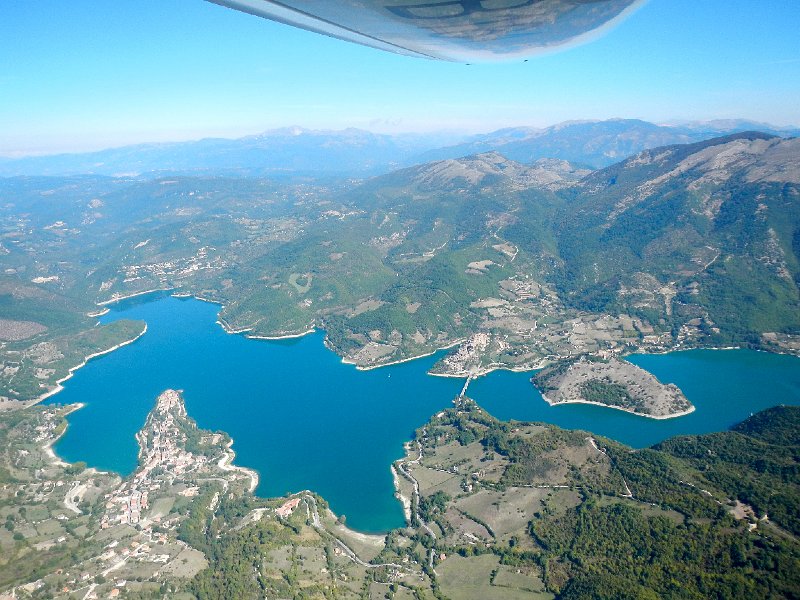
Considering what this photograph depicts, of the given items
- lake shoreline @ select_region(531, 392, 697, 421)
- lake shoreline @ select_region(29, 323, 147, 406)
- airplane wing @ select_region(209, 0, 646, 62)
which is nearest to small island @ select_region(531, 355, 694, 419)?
lake shoreline @ select_region(531, 392, 697, 421)

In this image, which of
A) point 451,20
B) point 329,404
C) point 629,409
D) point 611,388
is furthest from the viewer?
point 329,404

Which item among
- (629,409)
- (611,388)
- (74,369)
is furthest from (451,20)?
(74,369)

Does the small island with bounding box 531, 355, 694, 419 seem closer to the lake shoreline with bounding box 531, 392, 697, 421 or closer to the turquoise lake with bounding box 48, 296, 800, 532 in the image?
the lake shoreline with bounding box 531, 392, 697, 421

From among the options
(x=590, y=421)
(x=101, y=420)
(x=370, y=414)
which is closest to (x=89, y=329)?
(x=101, y=420)

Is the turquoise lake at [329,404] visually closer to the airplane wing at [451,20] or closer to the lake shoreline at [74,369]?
the lake shoreline at [74,369]

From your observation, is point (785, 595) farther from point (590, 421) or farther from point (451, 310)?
point (451, 310)

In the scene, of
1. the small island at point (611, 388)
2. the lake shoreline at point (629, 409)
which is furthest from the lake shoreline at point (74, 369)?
the lake shoreline at point (629, 409)

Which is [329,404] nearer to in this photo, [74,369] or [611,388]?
[611,388]
